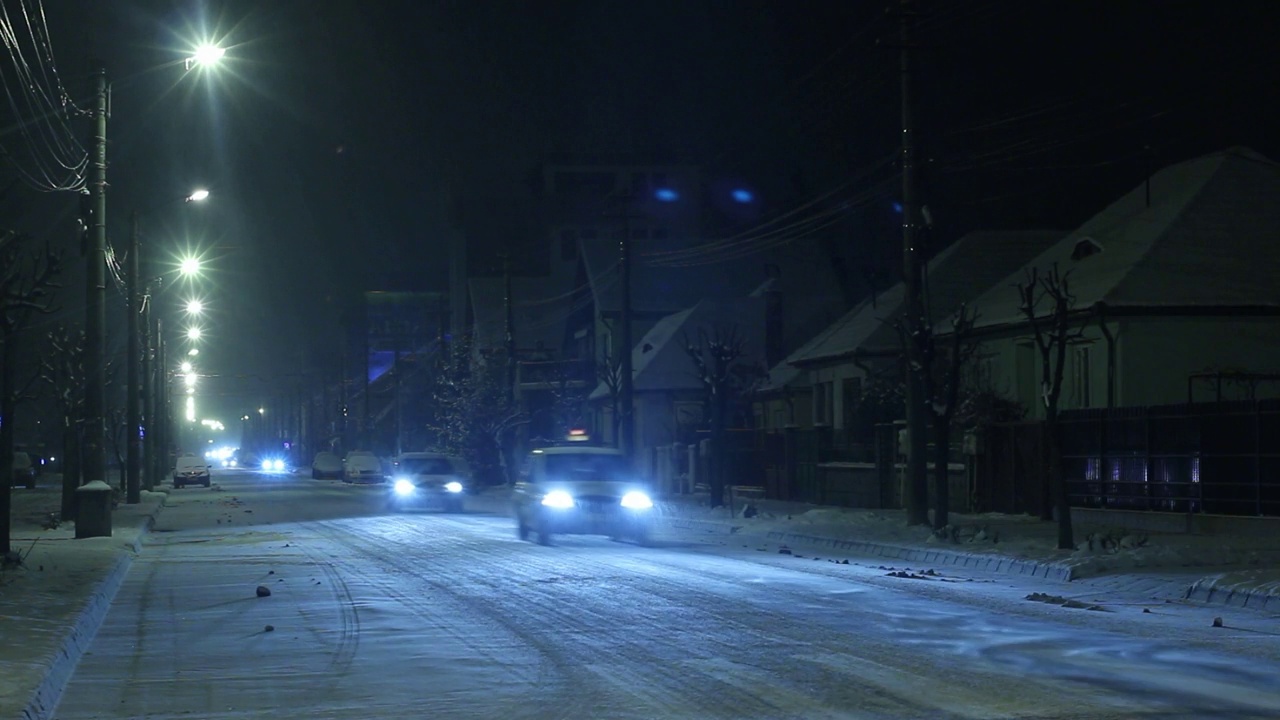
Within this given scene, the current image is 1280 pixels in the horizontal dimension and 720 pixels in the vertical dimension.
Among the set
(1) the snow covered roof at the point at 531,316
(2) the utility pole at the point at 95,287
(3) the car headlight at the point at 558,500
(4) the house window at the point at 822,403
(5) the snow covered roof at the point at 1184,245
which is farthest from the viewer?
(1) the snow covered roof at the point at 531,316

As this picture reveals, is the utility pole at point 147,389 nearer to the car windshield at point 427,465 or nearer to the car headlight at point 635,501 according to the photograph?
the car windshield at point 427,465

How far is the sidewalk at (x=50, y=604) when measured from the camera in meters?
11.0

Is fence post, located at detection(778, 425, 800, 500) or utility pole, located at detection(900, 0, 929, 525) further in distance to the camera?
fence post, located at detection(778, 425, 800, 500)

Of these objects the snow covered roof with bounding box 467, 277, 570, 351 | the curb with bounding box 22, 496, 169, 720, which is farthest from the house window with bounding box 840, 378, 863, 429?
the snow covered roof with bounding box 467, 277, 570, 351

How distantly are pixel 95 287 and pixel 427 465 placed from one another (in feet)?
54.6

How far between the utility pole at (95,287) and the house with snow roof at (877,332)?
24.1 metres

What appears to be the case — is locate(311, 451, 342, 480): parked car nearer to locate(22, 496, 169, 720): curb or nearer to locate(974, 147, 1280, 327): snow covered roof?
locate(974, 147, 1280, 327): snow covered roof

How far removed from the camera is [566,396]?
243 feet

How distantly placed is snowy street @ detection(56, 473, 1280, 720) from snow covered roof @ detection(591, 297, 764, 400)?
43444mm

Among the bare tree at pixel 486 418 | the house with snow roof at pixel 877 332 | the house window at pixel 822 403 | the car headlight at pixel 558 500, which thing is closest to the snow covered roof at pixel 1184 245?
the house with snow roof at pixel 877 332

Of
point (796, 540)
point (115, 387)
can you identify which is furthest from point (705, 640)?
point (115, 387)

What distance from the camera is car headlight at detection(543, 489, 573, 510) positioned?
28.3 metres

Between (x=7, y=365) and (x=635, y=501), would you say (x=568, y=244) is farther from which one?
(x=7, y=365)

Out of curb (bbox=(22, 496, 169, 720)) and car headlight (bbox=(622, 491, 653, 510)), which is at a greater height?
car headlight (bbox=(622, 491, 653, 510))
